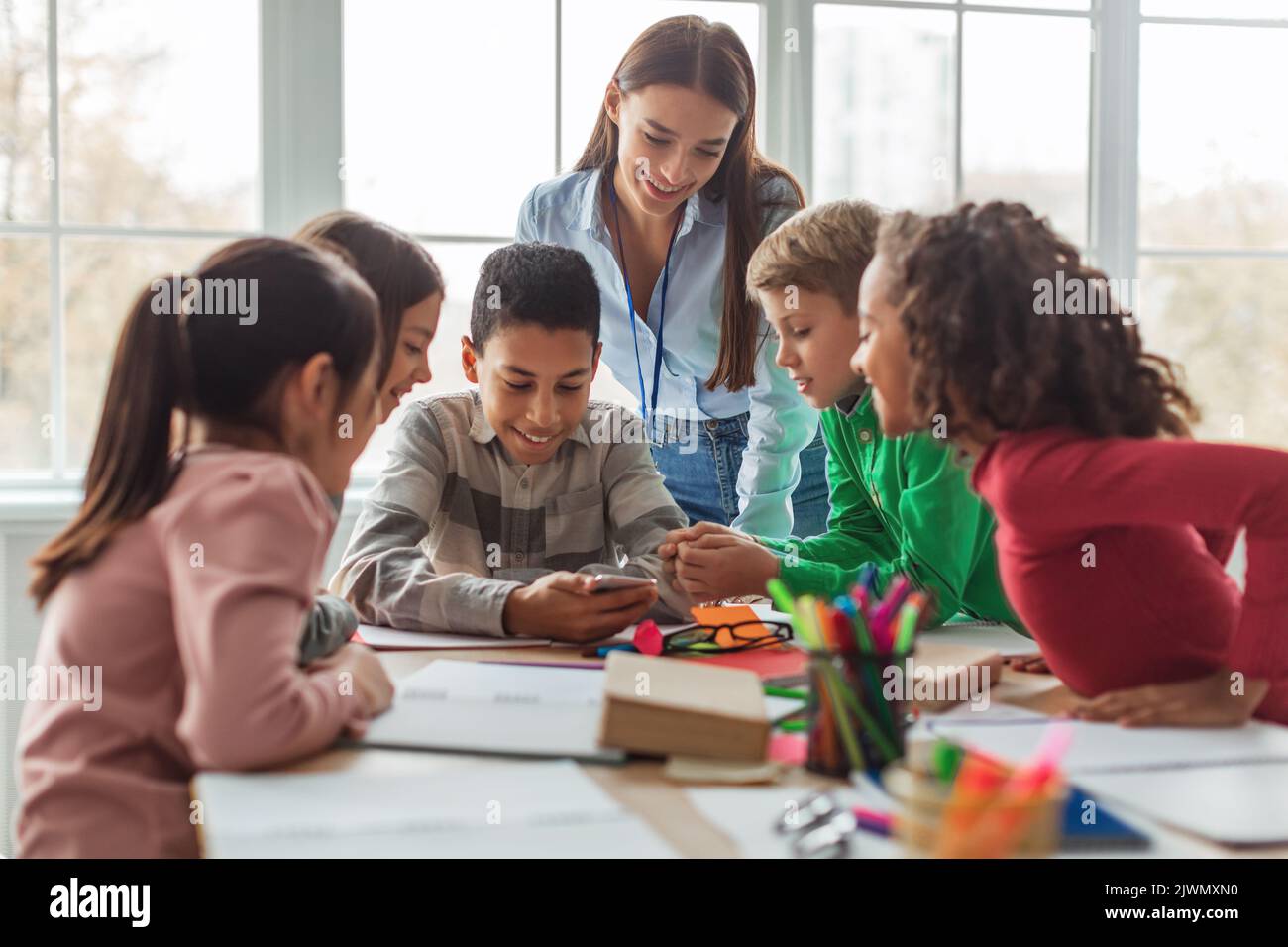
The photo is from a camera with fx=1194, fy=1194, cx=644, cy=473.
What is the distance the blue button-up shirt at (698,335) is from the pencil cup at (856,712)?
1211 millimetres

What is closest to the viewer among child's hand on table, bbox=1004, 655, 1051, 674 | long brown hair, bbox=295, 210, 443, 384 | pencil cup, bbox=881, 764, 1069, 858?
pencil cup, bbox=881, 764, 1069, 858

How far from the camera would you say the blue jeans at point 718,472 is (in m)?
2.28

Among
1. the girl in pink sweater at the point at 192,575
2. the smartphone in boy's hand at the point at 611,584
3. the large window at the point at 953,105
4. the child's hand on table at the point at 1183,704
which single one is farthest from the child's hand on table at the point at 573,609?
the large window at the point at 953,105

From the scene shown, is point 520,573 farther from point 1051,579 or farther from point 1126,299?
point 1126,299

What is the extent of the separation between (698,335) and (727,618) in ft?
2.60

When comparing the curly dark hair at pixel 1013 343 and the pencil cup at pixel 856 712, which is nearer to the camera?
the pencil cup at pixel 856 712

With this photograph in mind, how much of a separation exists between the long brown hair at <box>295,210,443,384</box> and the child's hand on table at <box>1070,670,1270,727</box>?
1.05 m

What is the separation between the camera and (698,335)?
224 cm

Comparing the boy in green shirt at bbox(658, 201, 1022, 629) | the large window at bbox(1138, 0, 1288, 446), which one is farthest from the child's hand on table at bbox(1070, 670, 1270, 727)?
the large window at bbox(1138, 0, 1288, 446)

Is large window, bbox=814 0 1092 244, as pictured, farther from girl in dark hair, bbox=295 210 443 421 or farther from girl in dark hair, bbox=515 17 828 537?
girl in dark hair, bbox=295 210 443 421

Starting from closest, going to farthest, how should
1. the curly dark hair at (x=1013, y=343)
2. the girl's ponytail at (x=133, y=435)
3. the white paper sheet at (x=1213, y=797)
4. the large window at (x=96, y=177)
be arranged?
the white paper sheet at (x=1213, y=797), the girl's ponytail at (x=133, y=435), the curly dark hair at (x=1013, y=343), the large window at (x=96, y=177)

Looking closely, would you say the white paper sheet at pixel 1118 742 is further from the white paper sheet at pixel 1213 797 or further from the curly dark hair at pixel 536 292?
the curly dark hair at pixel 536 292

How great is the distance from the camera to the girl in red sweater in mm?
1068
